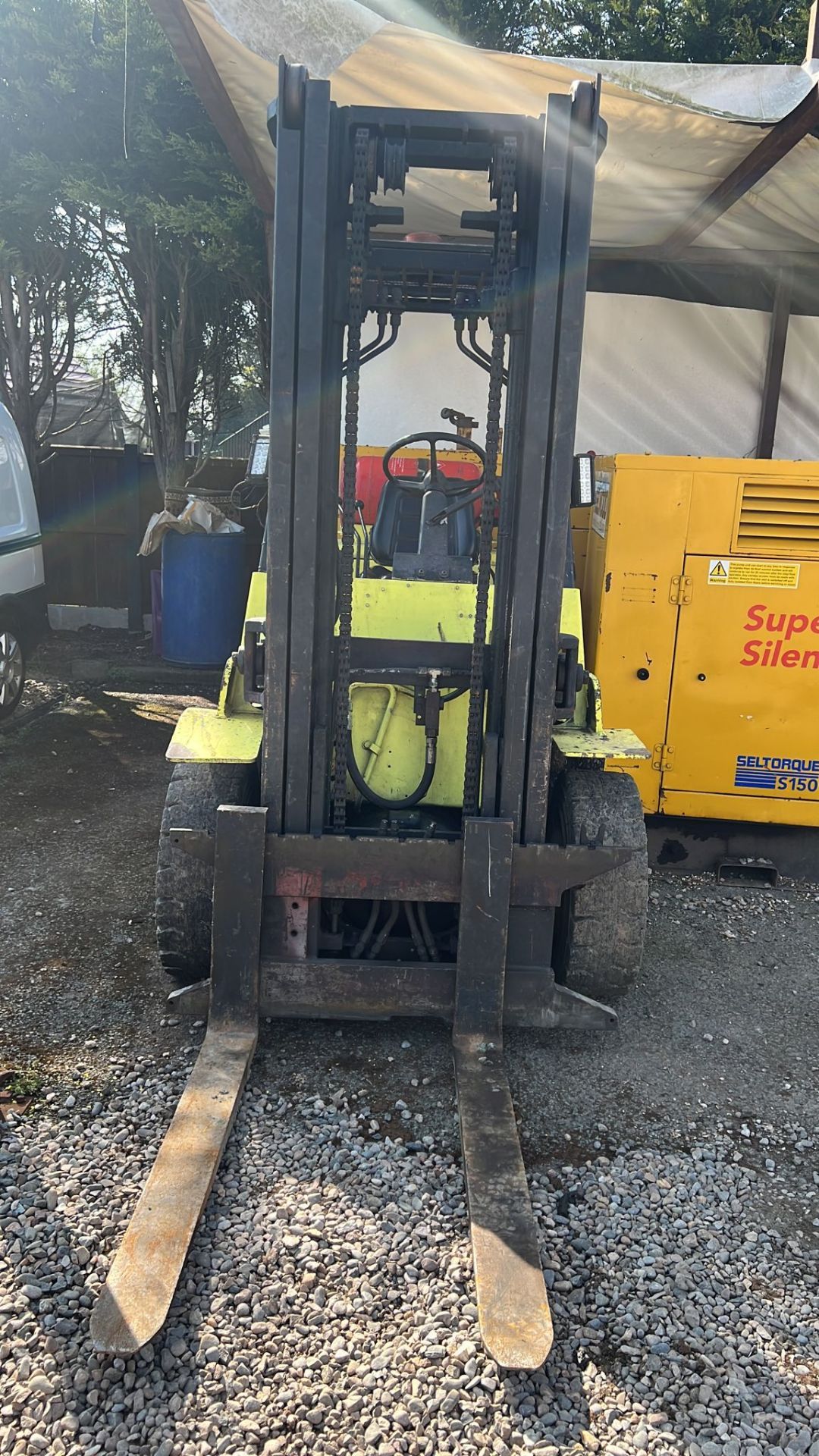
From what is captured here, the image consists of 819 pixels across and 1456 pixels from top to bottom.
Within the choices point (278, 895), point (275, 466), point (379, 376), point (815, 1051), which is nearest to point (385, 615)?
point (275, 466)

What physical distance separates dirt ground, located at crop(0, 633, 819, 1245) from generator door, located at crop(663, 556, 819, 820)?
557 mm

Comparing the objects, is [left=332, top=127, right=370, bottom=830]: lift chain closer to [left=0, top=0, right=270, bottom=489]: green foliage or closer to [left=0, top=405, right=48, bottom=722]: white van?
[left=0, top=405, right=48, bottom=722]: white van

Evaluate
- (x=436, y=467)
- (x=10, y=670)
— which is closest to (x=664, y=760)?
(x=436, y=467)

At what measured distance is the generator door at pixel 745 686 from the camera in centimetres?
560

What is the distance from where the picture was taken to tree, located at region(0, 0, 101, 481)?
938cm

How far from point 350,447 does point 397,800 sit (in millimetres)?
1263

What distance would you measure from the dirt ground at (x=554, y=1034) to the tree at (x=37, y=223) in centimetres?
642

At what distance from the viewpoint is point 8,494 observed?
803 cm

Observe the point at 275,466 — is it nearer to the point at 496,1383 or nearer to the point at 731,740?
the point at 496,1383

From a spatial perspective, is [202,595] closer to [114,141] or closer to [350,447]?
[114,141]

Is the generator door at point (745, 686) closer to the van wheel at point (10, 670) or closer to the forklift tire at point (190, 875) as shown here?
the forklift tire at point (190, 875)

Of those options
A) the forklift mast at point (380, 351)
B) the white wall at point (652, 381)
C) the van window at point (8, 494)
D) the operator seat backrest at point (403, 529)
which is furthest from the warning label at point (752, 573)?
the van window at point (8, 494)

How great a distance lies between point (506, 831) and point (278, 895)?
0.78m

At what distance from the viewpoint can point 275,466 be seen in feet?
11.2
